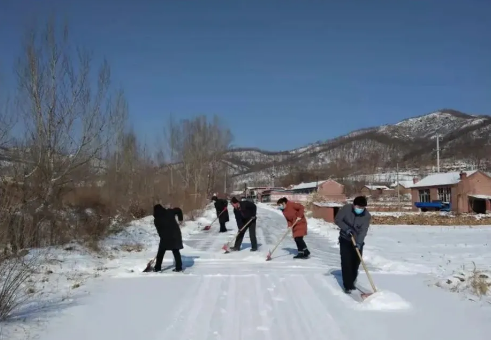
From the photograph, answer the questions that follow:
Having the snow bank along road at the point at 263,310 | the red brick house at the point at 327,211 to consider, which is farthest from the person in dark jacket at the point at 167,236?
the red brick house at the point at 327,211

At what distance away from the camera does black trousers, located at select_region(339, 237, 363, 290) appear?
25.3ft

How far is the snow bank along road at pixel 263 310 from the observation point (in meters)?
5.48

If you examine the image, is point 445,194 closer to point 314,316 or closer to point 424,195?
point 424,195

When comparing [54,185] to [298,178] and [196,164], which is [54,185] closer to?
[196,164]

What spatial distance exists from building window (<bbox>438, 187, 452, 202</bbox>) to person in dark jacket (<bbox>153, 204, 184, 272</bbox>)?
41.6m

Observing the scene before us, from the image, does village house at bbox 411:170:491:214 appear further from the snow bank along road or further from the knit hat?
the knit hat

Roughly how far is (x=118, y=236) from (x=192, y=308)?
10.0 meters

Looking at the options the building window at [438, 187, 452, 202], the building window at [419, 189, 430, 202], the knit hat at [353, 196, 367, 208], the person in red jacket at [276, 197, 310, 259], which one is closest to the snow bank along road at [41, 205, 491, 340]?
the knit hat at [353, 196, 367, 208]

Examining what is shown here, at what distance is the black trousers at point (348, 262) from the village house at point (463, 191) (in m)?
38.6

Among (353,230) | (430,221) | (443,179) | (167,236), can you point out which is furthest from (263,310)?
(443,179)

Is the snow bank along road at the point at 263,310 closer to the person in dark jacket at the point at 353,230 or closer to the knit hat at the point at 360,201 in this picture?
the person in dark jacket at the point at 353,230

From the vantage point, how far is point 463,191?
4388cm

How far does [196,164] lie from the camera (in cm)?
4841

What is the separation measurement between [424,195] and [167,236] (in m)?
45.6
